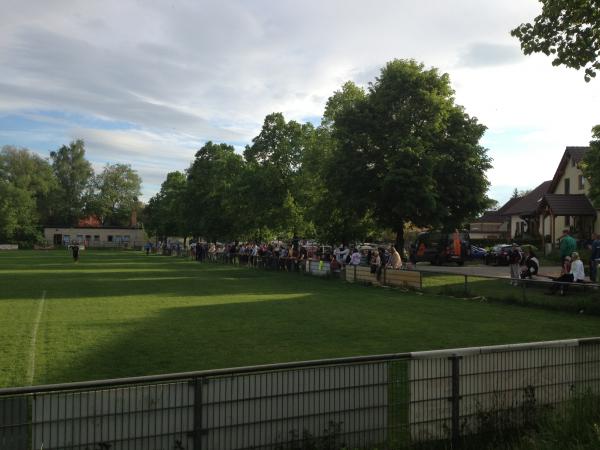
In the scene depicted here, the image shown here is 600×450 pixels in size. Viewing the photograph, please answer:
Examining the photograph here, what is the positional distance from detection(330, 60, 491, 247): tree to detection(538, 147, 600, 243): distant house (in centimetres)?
1358

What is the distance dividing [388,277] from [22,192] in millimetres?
89725

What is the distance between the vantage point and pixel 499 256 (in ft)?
130

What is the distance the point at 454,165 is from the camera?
33.0m

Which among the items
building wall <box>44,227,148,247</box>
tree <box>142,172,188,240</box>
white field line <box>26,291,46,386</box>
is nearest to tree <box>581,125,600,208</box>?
white field line <box>26,291,46,386</box>

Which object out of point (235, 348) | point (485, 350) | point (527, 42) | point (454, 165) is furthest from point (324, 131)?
point (485, 350)

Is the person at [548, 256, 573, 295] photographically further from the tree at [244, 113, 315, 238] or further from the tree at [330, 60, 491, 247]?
the tree at [244, 113, 315, 238]

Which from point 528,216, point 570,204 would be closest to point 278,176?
point 570,204

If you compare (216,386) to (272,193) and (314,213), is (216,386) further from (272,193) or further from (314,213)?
(272,193)

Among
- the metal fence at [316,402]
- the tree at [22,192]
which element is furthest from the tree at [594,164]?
the tree at [22,192]

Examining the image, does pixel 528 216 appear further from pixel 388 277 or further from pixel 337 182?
pixel 388 277

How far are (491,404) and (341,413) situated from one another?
1.47 m

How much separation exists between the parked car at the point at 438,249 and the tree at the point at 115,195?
95534mm

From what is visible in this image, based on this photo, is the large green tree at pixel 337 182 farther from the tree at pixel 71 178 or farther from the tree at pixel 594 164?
the tree at pixel 71 178

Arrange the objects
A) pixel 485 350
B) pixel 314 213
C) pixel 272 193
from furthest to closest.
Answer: pixel 272 193
pixel 314 213
pixel 485 350
